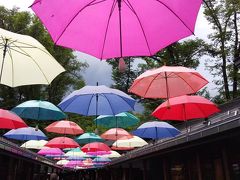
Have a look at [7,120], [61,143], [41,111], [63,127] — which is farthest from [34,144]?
[7,120]

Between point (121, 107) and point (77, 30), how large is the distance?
225 inches

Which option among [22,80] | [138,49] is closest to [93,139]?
[22,80]

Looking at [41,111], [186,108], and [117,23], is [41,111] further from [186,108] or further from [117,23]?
[117,23]

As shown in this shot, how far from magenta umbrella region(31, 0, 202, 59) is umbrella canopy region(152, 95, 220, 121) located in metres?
4.81

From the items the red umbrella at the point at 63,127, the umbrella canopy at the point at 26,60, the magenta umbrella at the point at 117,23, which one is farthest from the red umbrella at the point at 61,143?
the magenta umbrella at the point at 117,23

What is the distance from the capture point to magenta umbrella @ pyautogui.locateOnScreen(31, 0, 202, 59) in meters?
3.90

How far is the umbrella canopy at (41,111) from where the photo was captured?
35.5 feet

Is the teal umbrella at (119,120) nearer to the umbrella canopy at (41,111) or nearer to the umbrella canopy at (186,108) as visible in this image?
the umbrella canopy at (41,111)

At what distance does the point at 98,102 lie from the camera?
34.6ft

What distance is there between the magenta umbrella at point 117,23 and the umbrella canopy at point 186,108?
481cm

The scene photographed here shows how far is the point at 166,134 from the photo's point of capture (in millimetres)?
12328

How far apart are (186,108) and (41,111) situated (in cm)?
505

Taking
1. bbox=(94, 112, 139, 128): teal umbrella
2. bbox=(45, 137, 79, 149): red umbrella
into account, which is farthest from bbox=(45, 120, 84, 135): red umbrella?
bbox=(94, 112, 139, 128): teal umbrella

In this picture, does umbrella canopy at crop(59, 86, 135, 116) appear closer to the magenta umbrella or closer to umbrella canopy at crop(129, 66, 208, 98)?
umbrella canopy at crop(129, 66, 208, 98)
